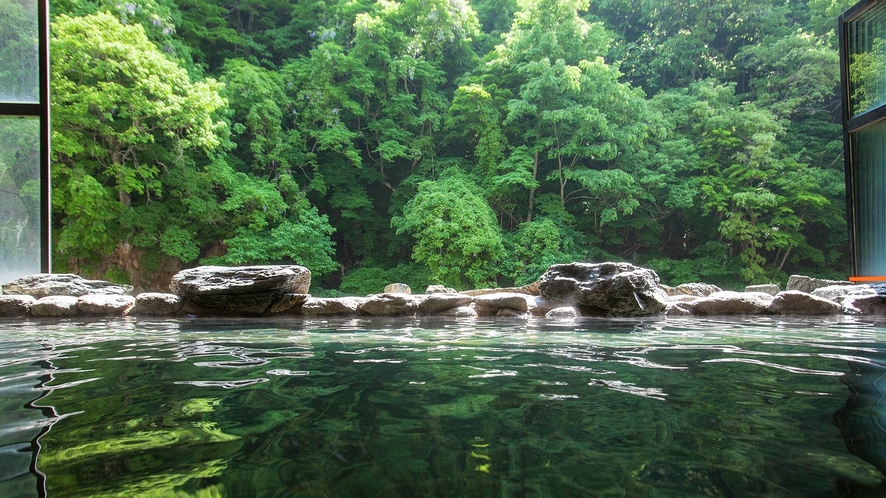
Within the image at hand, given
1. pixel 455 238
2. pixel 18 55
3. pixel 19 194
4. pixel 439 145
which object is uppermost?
pixel 439 145

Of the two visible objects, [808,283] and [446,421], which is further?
[808,283]

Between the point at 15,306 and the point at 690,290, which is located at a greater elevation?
the point at 15,306

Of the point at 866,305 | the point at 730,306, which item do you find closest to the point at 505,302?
the point at 730,306

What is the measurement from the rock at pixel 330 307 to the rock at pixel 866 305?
554 centimetres

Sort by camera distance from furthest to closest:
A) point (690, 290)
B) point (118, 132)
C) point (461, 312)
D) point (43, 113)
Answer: point (118, 132)
point (690, 290)
point (461, 312)
point (43, 113)

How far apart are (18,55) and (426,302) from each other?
198 inches

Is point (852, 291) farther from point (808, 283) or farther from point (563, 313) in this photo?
point (563, 313)

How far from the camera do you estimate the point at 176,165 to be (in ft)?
37.3

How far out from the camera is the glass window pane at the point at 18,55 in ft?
16.0

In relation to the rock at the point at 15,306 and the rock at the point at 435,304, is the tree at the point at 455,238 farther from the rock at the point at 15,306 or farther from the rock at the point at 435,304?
the rock at the point at 15,306

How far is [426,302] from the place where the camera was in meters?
5.75

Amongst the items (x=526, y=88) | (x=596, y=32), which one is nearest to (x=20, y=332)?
(x=526, y=88)

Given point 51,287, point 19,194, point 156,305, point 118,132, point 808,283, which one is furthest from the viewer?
point 118,132

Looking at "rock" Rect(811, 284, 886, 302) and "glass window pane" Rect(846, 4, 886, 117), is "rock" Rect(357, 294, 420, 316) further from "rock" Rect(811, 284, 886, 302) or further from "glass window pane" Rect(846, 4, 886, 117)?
"glass window pane" Rect(846, 4, 886, 117)
